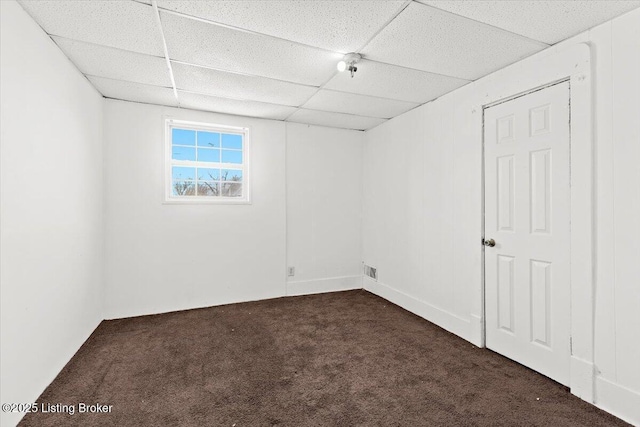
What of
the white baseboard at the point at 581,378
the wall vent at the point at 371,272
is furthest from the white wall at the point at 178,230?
the white baseboard at the point at 581,378

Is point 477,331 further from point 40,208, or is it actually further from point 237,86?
point 40,208

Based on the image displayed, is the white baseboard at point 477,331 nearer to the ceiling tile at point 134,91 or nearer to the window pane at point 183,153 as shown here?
the window pane at point 183,153

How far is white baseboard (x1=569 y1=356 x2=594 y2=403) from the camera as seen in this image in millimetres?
1957

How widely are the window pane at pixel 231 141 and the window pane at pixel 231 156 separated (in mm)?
82

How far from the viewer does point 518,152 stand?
96.7 inches

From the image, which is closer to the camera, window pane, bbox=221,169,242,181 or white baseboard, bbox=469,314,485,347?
white baseboard, bbox=469,314,485,347

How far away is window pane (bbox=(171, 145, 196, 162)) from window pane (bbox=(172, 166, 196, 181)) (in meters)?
0.13

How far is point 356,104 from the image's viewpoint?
11.6 ft

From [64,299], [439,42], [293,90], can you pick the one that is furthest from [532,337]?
[64,299]

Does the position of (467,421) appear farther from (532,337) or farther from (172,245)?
(172,245)

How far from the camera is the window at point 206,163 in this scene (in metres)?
3.77

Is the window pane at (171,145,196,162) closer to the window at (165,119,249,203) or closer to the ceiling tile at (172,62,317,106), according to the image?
the window at (165,119,249,203)

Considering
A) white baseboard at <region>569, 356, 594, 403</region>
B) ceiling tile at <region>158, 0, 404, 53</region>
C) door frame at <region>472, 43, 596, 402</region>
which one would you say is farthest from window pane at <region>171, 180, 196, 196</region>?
white baseboard at <region>569, 356, 594, 403</region>

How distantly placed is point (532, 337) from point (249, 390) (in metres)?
2.21
